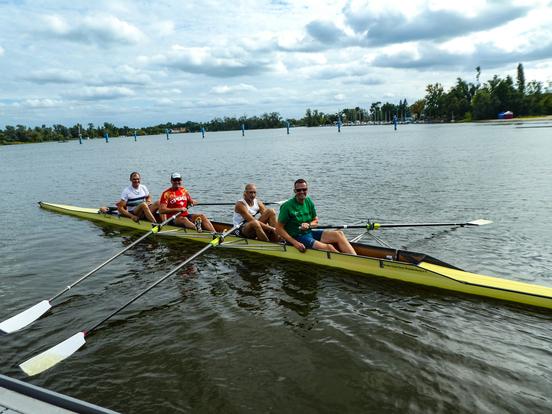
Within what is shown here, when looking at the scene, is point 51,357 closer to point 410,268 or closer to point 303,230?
point 303,230

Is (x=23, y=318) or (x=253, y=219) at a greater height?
(x=253, y=219)

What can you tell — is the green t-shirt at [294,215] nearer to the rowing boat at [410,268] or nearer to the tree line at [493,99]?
the rowing boat at [410,268]

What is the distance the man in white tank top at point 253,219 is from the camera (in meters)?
11.7

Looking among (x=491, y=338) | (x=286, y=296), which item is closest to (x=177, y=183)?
(x=286, y=296)

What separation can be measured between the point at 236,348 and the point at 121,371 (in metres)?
1.91

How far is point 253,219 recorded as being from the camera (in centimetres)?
1175

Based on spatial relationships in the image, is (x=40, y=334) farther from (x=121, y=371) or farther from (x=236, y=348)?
(x=236, y=348)

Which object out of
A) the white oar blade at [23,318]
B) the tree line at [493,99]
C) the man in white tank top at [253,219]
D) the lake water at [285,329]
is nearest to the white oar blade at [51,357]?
the lake water at [285,329]

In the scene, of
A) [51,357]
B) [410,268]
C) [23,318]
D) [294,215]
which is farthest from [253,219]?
[51,357]

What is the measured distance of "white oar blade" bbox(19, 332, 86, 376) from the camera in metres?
6.50

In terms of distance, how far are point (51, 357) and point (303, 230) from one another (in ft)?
20.2

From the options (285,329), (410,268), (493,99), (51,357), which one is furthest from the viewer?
(493,99)

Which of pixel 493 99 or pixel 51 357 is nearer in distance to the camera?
pixel 51 357

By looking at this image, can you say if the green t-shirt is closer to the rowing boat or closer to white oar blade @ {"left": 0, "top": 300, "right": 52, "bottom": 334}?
Result: the rowing boat
